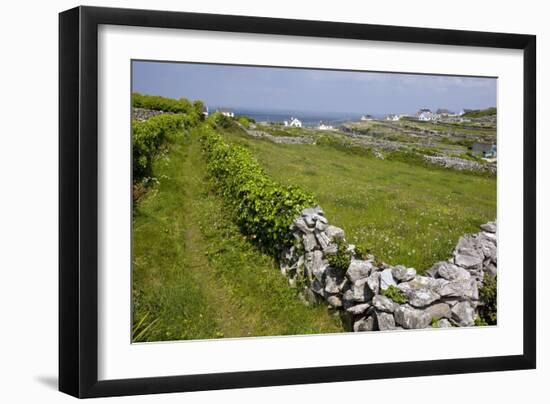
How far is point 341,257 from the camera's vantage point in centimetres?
952

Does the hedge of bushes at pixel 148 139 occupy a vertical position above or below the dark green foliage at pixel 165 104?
below

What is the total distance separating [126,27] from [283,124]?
2208 mm

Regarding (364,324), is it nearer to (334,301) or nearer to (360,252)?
(334,301)

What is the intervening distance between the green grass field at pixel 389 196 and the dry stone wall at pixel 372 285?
0.19m

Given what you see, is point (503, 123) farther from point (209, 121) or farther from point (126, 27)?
point (126, 27)

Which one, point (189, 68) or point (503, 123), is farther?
point (503, 123)

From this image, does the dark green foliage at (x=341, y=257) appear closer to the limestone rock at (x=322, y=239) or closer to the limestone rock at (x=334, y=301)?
the limestone rock at (x=322, y=239)

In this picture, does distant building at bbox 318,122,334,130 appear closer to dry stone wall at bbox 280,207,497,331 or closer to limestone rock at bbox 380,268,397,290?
dry stone wall at bbox 280,207,497,331

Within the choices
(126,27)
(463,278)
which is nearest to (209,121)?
(126,27)

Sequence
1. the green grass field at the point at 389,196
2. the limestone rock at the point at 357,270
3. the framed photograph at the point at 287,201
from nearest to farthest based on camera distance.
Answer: the framed photograph at the point at 287,201 → the limestone rock at the point at 357,270 → the green grass field at the point at 389,196

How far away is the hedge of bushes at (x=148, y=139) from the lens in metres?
8.54

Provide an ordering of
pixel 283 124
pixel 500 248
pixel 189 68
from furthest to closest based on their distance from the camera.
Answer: pixel 500 248 < pixel 283 124 < pixel 189 68

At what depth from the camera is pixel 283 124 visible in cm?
936

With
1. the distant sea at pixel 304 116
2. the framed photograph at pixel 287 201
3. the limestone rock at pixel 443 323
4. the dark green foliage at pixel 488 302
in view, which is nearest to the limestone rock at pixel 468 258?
the framed photograph at pixel 287 201
